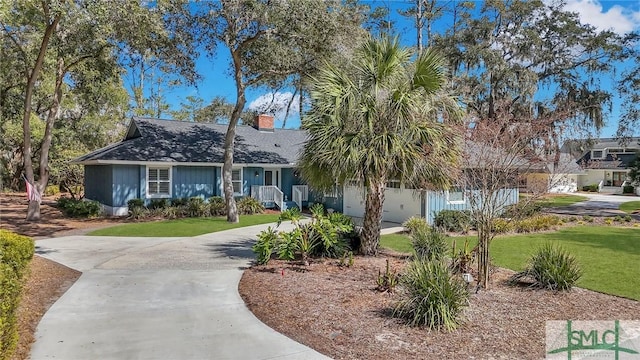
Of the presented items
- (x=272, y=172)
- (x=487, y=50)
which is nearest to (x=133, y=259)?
(x=272, y=172)

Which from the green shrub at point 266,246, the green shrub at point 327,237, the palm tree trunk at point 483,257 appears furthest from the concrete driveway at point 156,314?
Answer: the palm tree trunk at point 483,257

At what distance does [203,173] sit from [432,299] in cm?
1801

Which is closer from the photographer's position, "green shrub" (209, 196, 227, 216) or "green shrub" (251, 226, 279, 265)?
"green shrub" (251, 226, 279, 265)

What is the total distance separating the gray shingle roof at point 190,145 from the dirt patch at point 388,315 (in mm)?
12262

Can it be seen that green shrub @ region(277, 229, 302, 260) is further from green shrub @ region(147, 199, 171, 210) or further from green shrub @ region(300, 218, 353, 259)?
green shrub @ region(147, 199, 171, 210)

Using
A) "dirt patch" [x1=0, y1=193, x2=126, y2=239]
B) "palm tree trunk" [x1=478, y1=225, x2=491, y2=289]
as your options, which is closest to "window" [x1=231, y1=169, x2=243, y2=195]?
"dirt patch" [x1=0, y1=193, x2=126, y2=239]

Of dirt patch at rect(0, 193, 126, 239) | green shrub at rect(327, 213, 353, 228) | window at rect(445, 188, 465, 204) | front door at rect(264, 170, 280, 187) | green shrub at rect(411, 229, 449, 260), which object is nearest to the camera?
green shrub at rect(411, 229, 449, 260)

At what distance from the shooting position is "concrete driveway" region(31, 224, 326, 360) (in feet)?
16.1

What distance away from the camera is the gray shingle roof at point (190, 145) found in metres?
20.2

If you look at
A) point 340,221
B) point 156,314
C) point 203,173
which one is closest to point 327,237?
point 340,221

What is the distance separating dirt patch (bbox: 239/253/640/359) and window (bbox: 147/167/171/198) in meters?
13.6

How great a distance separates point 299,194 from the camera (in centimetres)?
2342

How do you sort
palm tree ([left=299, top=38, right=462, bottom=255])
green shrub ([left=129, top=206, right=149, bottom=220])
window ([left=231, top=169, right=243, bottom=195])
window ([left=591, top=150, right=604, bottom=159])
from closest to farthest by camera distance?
1. palm tree ([left=299, top=38, right=462, bottom=255])
2. green shrub ([left=129, top=206, right=149, bottom=220])
3. window ([left=231, top=169, right=243, bottom=195])
4. window ([left=591, top=150, right=604, bottom=159])

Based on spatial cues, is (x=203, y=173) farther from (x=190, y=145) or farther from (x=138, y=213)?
(x=138, y=213)
